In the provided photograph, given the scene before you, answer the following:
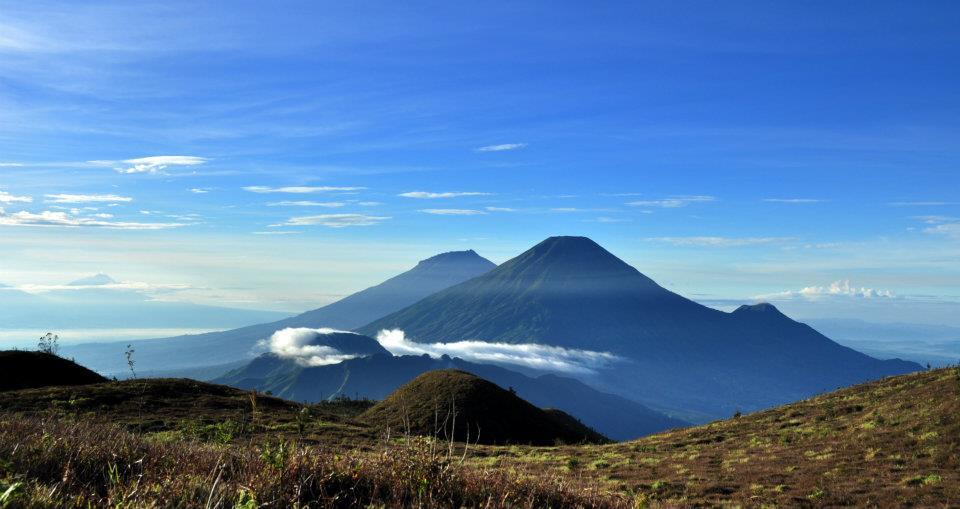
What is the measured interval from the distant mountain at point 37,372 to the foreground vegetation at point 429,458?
8.58 meters

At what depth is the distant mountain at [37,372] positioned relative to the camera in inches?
1918

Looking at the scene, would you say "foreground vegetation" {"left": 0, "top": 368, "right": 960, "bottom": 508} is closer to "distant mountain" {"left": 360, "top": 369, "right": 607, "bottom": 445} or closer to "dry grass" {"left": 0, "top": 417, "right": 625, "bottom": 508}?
"dry grass" {"left": 0, "top": 417, "right": 625, "bottom": 508}

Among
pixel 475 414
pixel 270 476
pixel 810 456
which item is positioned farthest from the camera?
pixel 475 414

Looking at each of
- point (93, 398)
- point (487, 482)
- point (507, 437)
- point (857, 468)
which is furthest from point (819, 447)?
point (93, 398)

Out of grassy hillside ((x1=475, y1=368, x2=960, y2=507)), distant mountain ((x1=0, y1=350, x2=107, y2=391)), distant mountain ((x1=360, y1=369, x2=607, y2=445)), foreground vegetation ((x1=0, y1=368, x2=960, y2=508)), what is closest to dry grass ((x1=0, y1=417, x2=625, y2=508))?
foreground vegetation ((x1=0, y1=368, x2=960, y2=508))

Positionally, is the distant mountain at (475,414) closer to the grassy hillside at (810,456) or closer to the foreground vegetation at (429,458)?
the foreground vegetation at (429,458)

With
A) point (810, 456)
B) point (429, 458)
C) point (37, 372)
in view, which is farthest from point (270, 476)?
point (37, 372)

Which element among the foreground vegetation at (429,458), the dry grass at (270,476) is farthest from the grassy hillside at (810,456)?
the dry grass at (270,476)

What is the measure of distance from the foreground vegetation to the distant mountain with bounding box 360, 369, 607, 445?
19.8 feet

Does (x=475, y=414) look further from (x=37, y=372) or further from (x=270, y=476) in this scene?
(x=270, y=476)

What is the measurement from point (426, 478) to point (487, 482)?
3.52ft

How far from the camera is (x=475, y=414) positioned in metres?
53.9

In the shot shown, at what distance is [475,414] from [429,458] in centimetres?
4632

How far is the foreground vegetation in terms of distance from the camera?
8047 millimetres
